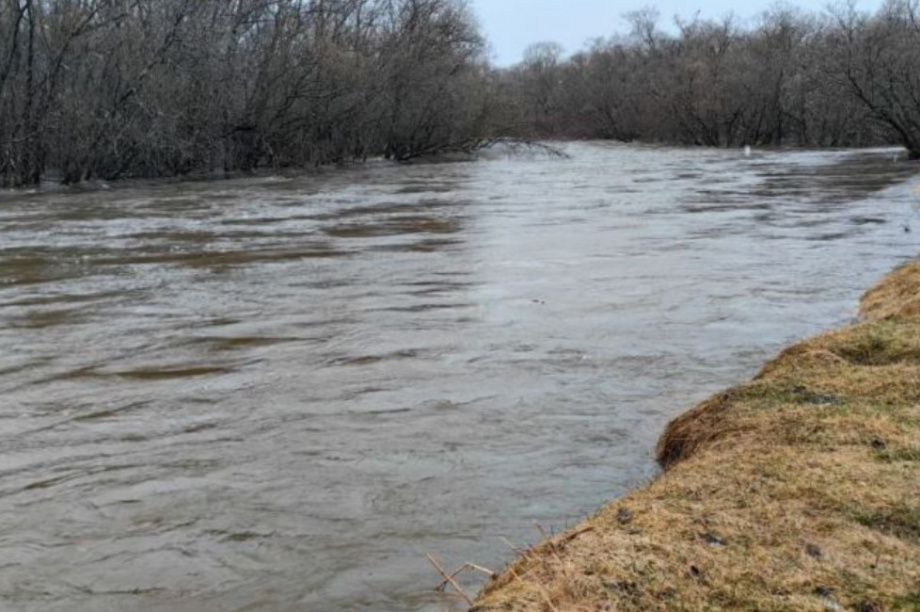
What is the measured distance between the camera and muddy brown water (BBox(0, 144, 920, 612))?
4.25m

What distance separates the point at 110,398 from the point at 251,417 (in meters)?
1.10

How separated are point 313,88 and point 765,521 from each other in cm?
3620

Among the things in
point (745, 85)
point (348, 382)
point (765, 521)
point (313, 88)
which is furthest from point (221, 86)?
point (745, 85)

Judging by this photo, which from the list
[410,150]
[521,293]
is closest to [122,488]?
[521,293]

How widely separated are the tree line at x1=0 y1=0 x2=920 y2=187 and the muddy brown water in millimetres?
Result: 13426

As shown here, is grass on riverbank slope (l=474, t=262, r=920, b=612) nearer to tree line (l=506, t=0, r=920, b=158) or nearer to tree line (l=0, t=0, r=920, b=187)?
tree line (l=0, t=0, r=920, b=187)

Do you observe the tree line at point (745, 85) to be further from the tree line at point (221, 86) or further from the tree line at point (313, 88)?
the tree line at point (221, 86)

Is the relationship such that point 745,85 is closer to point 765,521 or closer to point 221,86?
point 221,86

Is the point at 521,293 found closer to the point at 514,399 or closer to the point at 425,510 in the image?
the point at 514,399

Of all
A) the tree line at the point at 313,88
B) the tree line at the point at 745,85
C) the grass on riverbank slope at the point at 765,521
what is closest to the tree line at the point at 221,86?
the tree line at the point at 313,88

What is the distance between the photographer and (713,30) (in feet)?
277

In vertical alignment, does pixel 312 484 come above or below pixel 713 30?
below

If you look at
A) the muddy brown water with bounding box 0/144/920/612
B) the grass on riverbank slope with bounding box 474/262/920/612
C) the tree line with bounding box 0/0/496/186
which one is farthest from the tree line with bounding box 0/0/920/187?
the grass on riverbank slope with bounding box 474/262/920/612

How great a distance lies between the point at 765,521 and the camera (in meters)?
3.50
